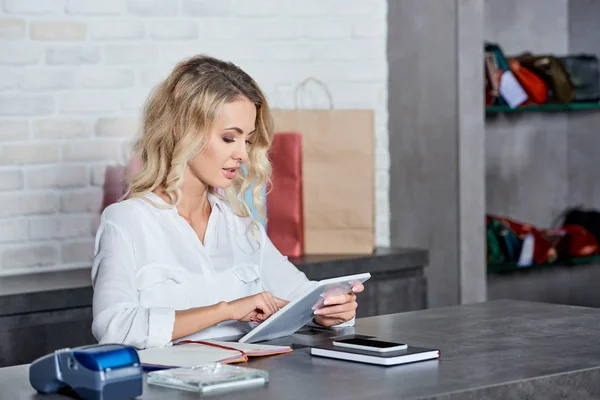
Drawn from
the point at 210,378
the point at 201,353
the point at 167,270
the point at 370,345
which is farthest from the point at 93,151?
the point at 210,378

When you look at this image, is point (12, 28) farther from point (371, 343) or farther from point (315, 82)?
point (371, 343)

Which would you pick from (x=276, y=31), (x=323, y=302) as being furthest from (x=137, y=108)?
(x=323, y=302)

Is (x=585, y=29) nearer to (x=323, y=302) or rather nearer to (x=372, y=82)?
(x=372, y=82)

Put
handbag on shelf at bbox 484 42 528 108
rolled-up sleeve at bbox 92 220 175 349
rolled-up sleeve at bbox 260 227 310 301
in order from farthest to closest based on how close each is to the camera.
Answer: handbag on shelf at bbox 484 42 528 108 < rolled-up sleeve at bbox 260 227 310 301 < rolled-up sleeve at bbox 92 220 175 349

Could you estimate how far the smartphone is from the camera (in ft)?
7.02

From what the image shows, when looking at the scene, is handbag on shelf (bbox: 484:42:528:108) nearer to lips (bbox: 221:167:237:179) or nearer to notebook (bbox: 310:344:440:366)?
lips (bbox: 221:167:237:179)

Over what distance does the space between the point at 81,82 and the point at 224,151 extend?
3.74 ft

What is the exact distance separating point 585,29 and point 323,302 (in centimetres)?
300

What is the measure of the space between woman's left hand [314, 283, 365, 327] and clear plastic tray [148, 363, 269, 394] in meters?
0.62

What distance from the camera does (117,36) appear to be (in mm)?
3887

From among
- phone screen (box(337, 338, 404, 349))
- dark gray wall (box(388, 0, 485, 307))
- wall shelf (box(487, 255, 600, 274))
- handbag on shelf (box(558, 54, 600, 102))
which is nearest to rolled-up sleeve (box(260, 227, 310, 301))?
phone screen (box(337, 338, 404, 349))

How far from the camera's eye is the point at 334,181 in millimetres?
4125

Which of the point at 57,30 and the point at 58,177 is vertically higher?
the point at 57,30

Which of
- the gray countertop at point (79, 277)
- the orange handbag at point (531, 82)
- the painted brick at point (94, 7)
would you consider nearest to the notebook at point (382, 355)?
the gray countertop at point (79, 277)
